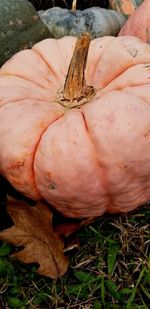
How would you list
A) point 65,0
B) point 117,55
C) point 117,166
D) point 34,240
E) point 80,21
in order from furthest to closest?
point 65,0 < point 80,21 < point 117,55 < point 34,240 < point 117,166

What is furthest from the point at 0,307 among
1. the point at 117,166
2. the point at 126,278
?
the point at 117,166

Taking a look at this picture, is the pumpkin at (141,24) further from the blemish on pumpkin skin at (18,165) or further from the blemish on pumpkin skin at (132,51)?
the blemish on pumpkin skin at (18,165)

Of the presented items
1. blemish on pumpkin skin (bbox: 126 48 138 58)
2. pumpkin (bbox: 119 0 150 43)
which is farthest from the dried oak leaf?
pumpkin (bbox: 119 0 150 43)

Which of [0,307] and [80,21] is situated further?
[80,21]

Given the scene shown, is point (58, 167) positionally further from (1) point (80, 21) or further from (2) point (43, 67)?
(1) point (80, 21)

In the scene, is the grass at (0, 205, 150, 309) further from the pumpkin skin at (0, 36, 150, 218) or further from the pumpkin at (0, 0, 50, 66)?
the pumpkin at (0, 0, 50, 66)

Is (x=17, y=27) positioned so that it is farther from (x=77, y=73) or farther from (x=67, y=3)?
(x=67, y=3)
